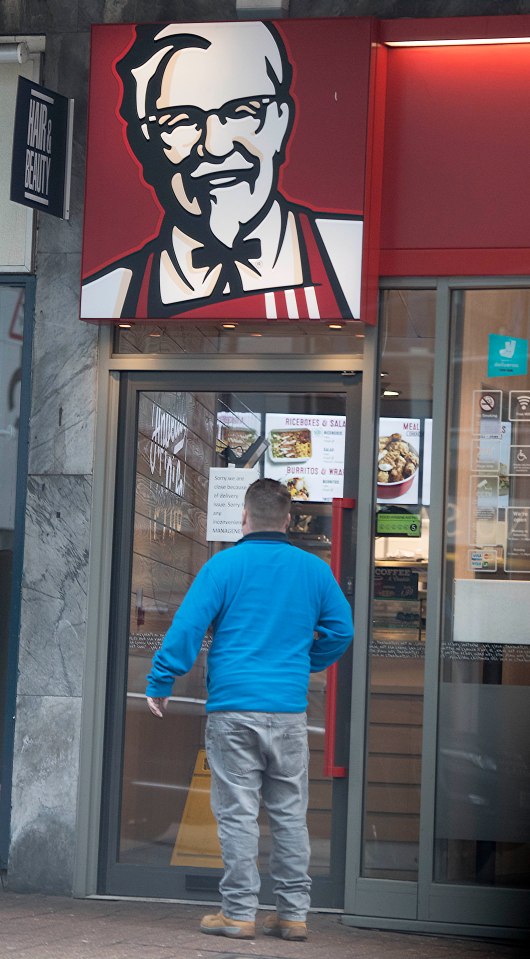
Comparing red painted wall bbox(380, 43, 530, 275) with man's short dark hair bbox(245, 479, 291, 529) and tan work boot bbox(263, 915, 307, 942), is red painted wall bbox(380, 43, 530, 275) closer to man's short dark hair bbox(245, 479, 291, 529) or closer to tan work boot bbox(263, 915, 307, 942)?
man's short dark hair bbox(245, 479, 291, 529)

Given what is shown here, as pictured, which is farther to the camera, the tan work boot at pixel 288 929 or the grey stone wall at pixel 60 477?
the grey stone wall at pixel 60 477

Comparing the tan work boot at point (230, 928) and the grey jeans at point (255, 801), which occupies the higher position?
the grey jeans at point (255, 801)

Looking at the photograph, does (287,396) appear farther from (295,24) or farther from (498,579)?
(295,24)

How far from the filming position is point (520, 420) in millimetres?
6754

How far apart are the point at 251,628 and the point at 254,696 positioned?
0.28 meters

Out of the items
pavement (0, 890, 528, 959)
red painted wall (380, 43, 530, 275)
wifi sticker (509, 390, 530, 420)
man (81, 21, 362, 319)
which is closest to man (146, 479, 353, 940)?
pavement (0, 890, 528, 959)

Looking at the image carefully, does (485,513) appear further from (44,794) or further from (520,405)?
(44,794)

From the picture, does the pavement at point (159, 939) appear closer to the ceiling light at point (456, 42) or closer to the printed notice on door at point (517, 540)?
the printed notice on door at point (517, 540)

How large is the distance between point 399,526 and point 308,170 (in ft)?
5.82

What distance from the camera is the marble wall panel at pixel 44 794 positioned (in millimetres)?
6941

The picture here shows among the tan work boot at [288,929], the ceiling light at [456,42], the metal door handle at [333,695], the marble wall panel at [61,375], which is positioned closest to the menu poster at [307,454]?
the metal door handle at [333,695]

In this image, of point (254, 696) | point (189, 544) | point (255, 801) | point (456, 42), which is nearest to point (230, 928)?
point (255, 801)

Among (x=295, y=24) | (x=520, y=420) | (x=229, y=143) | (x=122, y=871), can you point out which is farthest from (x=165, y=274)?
(x=122, y=871)

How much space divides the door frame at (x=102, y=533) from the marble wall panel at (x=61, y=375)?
6cm
